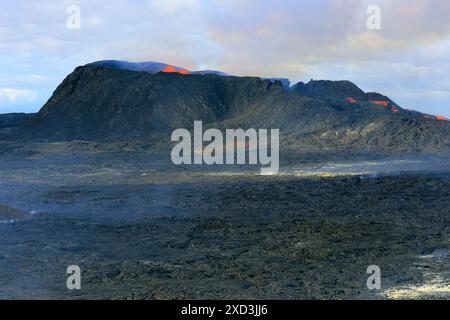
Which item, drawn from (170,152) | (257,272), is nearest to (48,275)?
(257,272)

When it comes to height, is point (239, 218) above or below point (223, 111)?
below

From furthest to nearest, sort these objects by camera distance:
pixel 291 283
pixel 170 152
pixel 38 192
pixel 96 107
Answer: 1. pixel 96 107
2. pixel 170 152
3. pixel 38 192
4. pixel 291 283

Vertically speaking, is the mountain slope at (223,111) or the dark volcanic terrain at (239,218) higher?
the mountain slope at (223,111)

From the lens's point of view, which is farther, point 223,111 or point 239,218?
point 223,111

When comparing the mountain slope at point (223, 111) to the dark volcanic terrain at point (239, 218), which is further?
the mountain slope at point (223, 111)

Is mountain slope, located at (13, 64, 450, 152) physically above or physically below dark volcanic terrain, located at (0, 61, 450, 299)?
above

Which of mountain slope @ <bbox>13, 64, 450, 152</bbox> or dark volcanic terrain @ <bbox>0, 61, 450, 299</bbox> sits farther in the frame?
mountain slope @ <bbox>13, 64, 450, 152</bbox>
